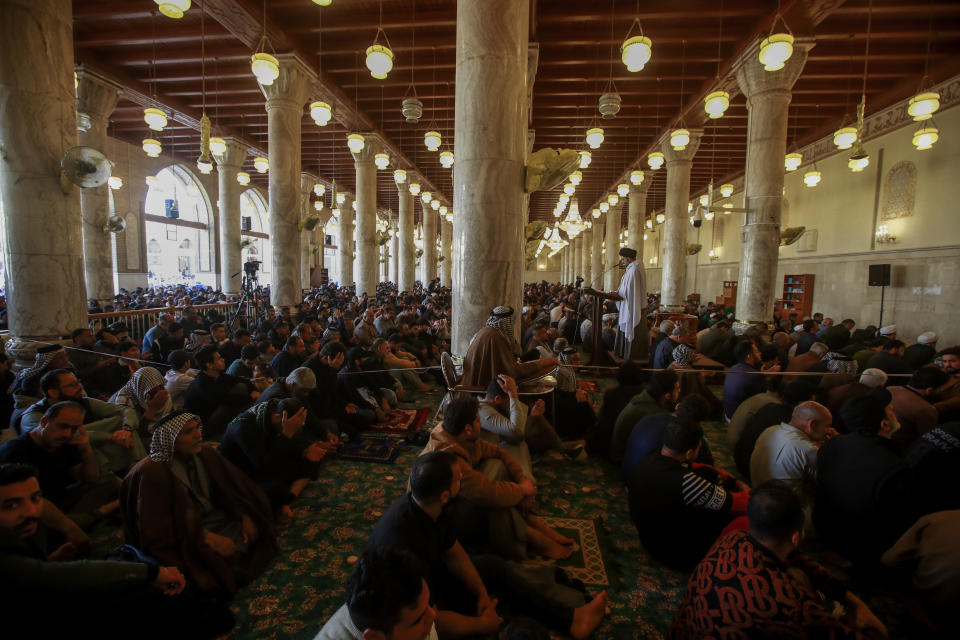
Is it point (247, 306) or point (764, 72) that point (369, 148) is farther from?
point (764, 72)

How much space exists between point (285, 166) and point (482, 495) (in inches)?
288

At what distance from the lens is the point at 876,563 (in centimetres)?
231

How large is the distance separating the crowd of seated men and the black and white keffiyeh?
0.01m

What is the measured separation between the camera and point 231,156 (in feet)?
40.9

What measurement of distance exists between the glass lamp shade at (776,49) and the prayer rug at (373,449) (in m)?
5.50

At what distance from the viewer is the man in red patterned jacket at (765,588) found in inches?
56.2

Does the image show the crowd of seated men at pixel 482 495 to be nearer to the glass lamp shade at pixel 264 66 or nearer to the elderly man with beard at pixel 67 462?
the elderly man with beard at pixel 67 462

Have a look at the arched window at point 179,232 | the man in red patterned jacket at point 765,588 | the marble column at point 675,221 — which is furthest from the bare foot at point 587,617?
the arched window at point 179,232

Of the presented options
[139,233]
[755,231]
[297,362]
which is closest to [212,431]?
[297,362]

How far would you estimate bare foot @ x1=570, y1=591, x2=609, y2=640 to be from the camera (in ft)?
6.46

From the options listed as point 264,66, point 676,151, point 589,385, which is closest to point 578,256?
point 676,151

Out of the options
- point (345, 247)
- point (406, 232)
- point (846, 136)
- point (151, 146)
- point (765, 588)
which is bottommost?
point (765, 588)

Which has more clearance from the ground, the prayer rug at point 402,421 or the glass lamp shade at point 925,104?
the glass lamp shade at point 925,104

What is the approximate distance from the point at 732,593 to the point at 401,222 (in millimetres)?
15176
